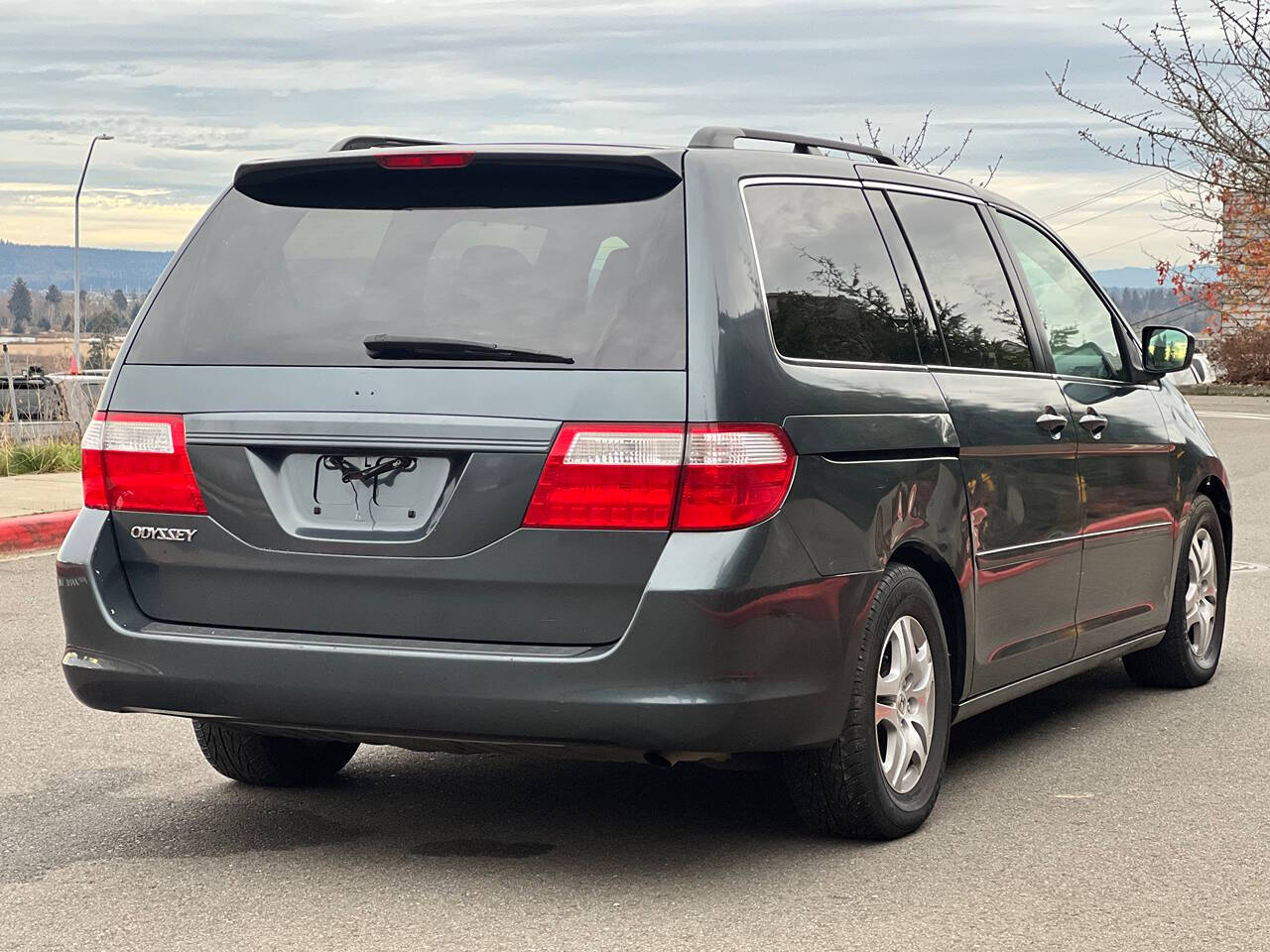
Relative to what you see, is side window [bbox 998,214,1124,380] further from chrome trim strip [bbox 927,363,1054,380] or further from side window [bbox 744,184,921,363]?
side window [bbox 744,184,921,363]

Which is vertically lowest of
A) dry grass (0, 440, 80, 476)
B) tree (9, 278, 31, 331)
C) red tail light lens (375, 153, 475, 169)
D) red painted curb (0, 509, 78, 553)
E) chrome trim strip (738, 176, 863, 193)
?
tree (9, 278, 31, 331)

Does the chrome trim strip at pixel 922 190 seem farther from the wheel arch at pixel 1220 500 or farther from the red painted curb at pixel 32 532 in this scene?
the red painted curb at pixel 32 532

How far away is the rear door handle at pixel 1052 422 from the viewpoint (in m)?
5.82

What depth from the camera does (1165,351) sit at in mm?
6789

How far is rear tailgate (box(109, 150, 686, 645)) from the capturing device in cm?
432

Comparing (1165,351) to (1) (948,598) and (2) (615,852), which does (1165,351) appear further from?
(2) (615,852)

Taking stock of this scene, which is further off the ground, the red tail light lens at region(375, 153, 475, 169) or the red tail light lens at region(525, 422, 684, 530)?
the red tail light lens at region(375, 153, 475, 169)

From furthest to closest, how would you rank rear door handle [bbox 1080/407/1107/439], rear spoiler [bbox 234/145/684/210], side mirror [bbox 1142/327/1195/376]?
side mirror [bbox 1142/327/1195/376], rear door handle [bbox 1080/407/1107/439], rear spoiler [bbox 234/145/684/210]

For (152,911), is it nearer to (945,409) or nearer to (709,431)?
(709,431)

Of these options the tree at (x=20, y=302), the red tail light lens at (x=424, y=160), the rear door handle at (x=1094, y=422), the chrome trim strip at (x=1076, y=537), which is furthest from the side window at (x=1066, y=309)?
the tree at (x=20, y=302)

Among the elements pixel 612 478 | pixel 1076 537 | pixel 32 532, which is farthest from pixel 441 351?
pixel 32 532

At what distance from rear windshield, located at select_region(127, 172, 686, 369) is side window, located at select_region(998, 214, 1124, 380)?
6.84 ft

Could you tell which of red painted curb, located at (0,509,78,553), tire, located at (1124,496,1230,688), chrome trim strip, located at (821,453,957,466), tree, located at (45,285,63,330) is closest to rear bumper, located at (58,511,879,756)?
chrome trim strip, located at (821,453,957,466)

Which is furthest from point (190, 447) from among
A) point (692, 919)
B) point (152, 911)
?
point (692, 919)
